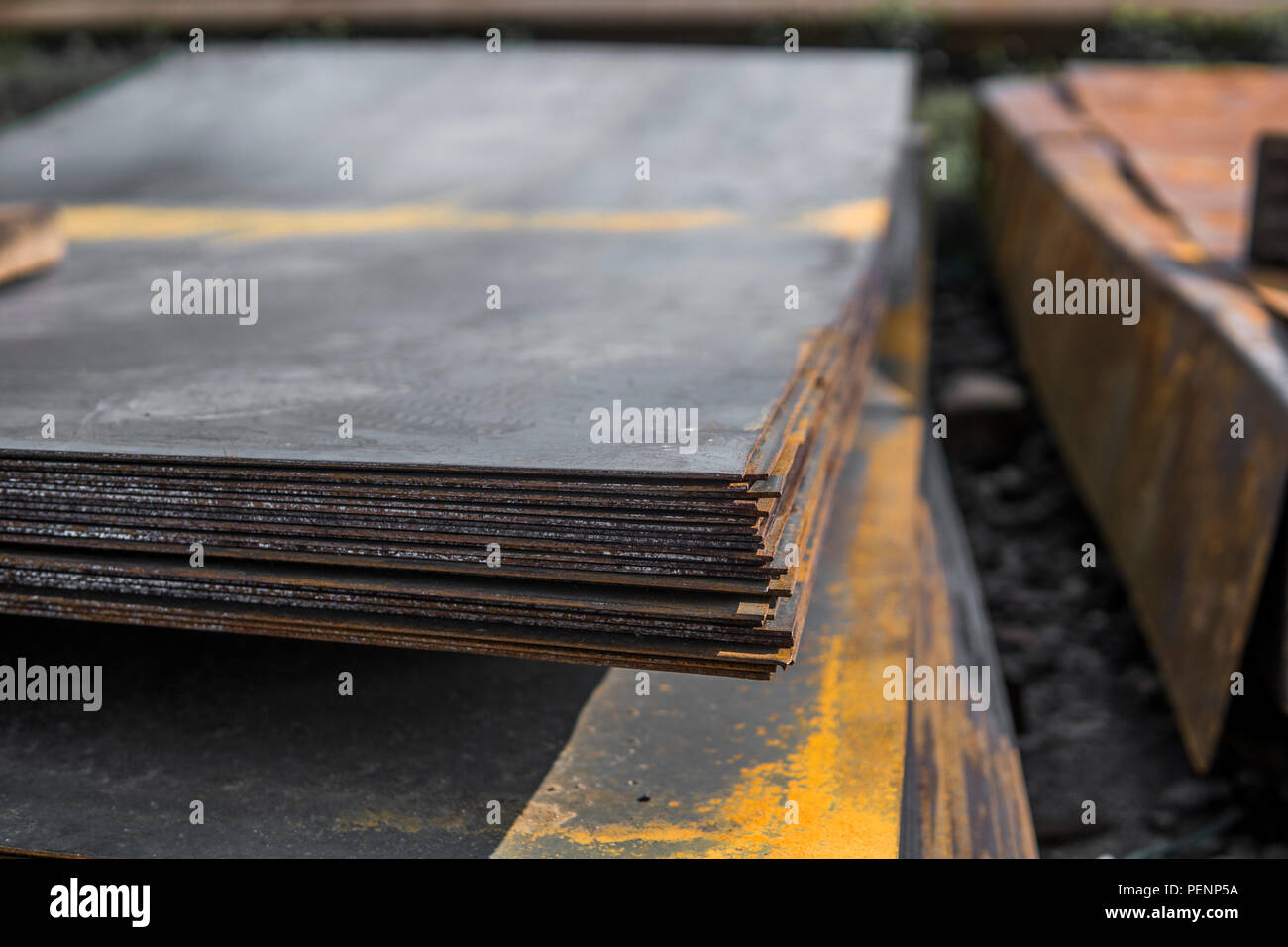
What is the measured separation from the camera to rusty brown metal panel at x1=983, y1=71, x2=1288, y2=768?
2.30 metres

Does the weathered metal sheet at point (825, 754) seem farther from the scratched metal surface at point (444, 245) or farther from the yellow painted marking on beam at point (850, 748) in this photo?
the scratched metal surface at point (444, 245)

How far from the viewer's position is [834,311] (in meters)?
2.56

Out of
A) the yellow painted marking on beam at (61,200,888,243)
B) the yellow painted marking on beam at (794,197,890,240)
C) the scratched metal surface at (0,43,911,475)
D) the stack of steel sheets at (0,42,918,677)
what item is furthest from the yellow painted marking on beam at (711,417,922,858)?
the yellow painted marking on beam at (61,200,888,243)

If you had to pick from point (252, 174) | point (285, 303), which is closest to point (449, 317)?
point (285, 303)

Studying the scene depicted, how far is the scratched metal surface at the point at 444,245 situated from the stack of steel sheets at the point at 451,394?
0.04 ft

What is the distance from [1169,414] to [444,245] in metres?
2.04

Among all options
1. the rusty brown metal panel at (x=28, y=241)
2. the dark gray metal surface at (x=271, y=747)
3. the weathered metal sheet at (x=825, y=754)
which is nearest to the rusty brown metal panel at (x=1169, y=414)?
the weathered metal sheet at (x=825, y=754)

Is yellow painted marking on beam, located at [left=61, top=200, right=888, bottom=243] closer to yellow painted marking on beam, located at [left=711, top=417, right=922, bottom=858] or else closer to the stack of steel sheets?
the stack of steel sheets

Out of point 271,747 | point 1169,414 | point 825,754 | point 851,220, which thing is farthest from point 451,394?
point 851,220

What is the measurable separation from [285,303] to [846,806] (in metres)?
1.80

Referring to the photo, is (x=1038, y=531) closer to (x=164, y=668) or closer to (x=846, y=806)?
(x=846, y=806)

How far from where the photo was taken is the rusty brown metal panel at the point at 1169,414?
2297 mm

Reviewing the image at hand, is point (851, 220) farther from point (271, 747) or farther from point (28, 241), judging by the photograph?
point (271, 747)
